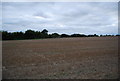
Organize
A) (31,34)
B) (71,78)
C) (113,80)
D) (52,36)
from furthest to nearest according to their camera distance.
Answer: (31,34) → (52,36) → (71,78) → (113,80)

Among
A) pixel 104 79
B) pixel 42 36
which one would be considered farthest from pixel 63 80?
pixel 42 36

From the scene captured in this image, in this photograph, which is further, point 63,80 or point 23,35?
point 23,35

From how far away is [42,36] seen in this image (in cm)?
3403

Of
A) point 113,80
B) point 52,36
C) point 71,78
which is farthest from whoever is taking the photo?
point 52,36

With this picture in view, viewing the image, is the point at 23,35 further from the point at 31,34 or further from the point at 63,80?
the point at 63,80

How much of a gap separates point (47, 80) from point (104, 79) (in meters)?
1.34

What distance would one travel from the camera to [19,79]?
9.42 ft

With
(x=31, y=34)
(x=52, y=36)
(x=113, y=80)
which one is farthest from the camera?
(x=31, y=34)

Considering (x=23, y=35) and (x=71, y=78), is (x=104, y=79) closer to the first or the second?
(x=71, y=78)

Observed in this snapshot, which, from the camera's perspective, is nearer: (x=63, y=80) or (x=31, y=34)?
(x=63, y=80)

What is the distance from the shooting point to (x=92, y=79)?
281cm

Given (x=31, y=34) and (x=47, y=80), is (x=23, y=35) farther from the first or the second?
(x=47, y=80)

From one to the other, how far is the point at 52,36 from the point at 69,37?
4.73m

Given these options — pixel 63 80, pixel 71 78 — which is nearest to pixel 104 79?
pixel 71 78
